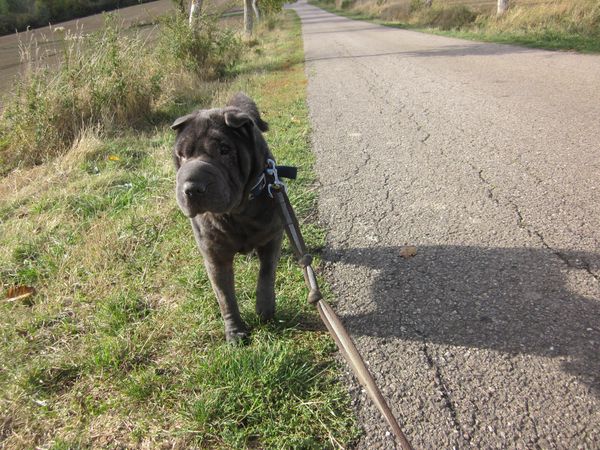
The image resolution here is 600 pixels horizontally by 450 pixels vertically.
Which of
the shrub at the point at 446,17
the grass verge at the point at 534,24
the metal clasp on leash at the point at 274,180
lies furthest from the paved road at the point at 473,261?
the shrub at the point at 446,17

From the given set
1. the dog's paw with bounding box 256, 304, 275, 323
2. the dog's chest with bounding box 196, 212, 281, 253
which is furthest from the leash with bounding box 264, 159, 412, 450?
the dog's paw with bounding box 256, 304, 275, 323

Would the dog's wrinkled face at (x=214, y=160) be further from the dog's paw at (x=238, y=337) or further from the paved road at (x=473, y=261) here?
the paved road at (x=473, y=261)

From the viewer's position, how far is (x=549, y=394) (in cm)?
186

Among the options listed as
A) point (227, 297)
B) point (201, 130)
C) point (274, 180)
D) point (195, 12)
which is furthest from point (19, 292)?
point (195, 12)

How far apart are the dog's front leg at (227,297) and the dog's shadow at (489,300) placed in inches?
29.2

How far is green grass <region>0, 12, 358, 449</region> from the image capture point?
6.07 feet

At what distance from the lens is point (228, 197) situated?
195cm

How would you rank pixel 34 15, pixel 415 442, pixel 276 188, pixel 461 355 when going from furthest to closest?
pixel 34 15 < pixel 276 188 < pixel 461 355 < pixel 415 442

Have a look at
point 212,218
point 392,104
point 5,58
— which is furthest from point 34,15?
point 212,218

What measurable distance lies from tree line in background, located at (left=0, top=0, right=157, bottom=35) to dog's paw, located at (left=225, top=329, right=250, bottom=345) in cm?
4365

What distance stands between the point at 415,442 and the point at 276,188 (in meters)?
1.51

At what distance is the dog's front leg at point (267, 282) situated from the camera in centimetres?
248

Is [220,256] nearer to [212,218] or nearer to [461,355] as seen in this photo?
[212,218]

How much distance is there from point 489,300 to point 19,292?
140 inches
